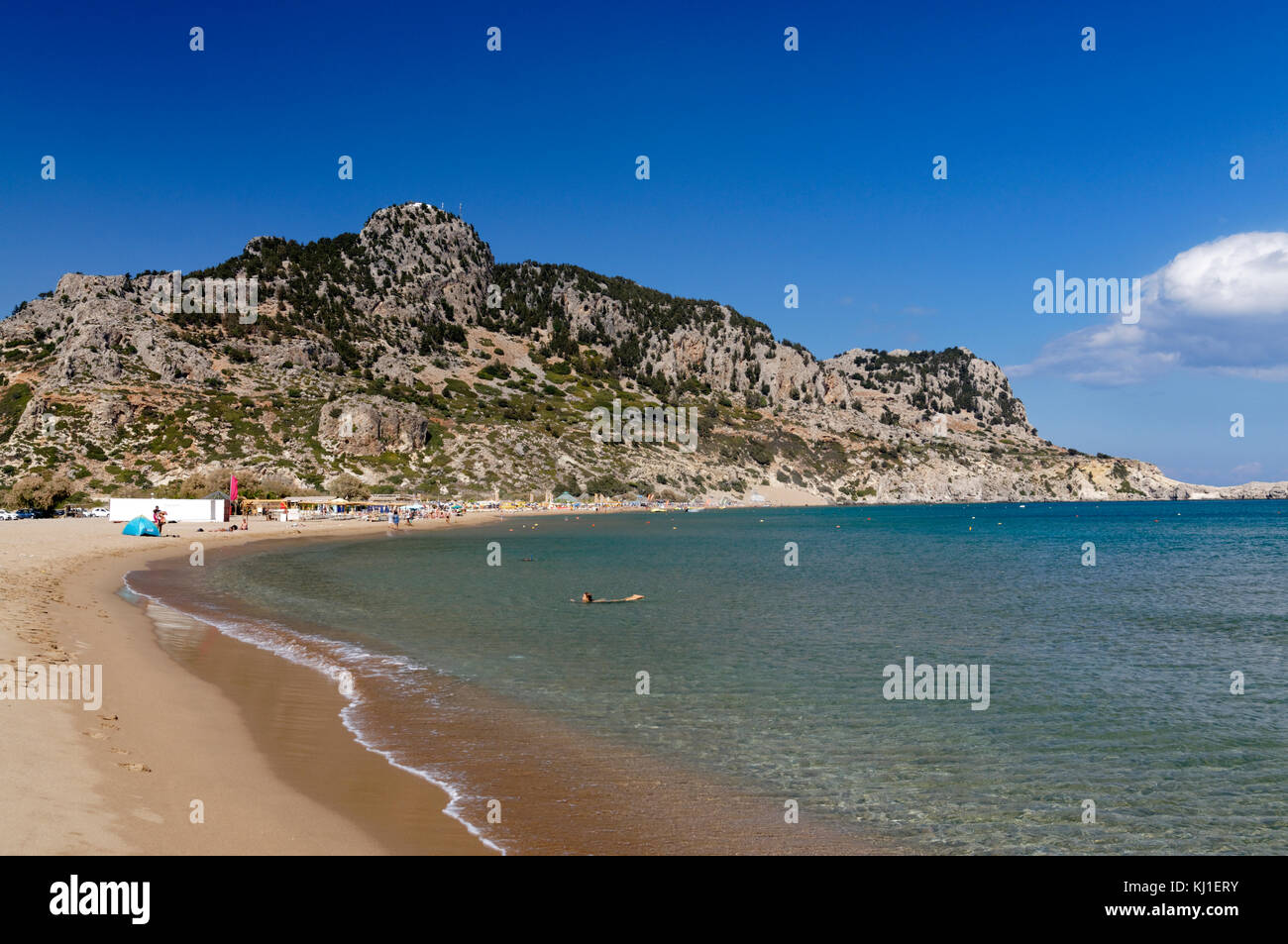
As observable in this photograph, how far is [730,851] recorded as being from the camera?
8.27 meters

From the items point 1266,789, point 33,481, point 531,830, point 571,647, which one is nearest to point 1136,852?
point 1266,789

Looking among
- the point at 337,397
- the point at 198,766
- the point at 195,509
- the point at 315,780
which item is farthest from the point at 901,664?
the point at 337,397

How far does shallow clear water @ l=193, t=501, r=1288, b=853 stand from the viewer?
1004 centimetres

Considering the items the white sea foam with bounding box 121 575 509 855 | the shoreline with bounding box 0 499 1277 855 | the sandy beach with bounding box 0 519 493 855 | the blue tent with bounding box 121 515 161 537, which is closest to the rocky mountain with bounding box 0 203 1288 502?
the blue tent with bounding box 121 515 161 537

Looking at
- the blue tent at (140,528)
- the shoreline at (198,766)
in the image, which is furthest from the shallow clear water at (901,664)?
the blue tent at (140,528)

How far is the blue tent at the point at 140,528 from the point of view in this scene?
181 feet

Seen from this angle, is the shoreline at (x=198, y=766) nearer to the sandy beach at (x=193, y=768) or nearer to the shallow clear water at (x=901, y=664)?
the sandy beach at (x=193, y=768)

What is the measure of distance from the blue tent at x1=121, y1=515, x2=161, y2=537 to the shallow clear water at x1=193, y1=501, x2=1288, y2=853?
57.5ft

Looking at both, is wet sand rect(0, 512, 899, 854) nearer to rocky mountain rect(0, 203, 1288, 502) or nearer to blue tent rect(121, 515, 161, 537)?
blue tent rect(121, 515, 161, 537)

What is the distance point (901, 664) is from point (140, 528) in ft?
186

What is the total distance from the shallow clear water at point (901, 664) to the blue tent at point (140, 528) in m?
17.5

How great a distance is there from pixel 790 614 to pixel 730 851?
1858cm

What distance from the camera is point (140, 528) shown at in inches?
2189
